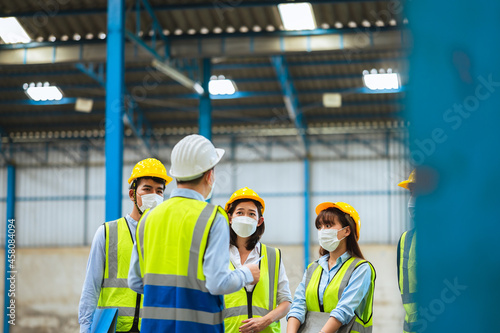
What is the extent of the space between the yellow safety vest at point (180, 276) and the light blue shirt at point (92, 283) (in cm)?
128

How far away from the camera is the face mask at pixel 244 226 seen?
5012 millimetres

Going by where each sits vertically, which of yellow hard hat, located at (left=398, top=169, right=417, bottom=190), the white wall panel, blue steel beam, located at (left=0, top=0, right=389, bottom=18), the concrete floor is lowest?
the concrete floor

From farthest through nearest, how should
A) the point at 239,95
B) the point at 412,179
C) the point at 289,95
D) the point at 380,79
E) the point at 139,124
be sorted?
the point at 139,124 → the point at 239,95 → the point at 289,95 → the point at 380,79 → the point at 412,179

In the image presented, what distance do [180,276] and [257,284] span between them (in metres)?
1.71

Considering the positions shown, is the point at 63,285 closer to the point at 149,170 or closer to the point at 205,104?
the point at 205,104

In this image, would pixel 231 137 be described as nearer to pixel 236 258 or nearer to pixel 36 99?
pixel 36 99

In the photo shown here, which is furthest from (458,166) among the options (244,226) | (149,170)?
(149,170)

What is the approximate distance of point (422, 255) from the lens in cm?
152

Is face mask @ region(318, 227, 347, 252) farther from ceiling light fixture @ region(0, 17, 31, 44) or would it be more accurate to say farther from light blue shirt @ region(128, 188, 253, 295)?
ceiling light fixture @ region(0, 17, 31, 44)

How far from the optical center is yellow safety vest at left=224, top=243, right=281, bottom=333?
4.75 meters

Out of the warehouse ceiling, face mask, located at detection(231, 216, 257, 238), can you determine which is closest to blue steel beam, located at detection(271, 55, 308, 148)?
the warehouse ceiling

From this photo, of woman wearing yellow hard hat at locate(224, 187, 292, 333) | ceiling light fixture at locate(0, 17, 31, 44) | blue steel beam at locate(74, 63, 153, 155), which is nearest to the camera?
woman wearing yellow hard hat at locate(224, 187, 292, 333)

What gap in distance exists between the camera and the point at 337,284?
4.70 m

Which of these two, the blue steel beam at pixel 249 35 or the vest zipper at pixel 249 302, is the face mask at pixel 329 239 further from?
the blue steel beam at pixel 249 35
